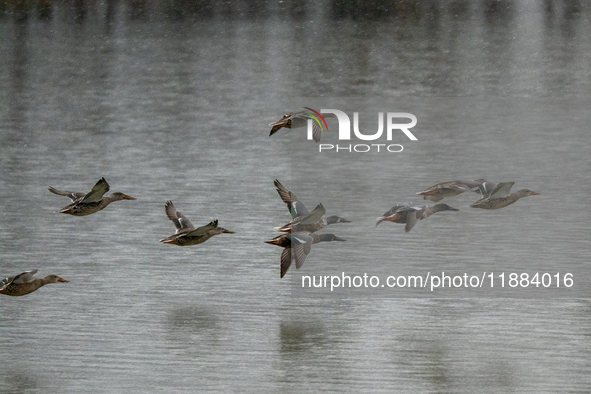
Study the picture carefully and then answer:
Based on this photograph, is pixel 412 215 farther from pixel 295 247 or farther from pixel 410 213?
pixel 295 247

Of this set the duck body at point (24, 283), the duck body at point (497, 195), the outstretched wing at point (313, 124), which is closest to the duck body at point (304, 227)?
the duck body at point (497, 195)

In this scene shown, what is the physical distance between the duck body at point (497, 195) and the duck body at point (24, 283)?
166 cm

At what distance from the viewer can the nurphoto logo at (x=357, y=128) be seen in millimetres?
4621

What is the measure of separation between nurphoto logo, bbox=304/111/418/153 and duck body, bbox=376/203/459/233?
0.91 m

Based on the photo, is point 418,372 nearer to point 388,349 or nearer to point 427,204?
point 388,349

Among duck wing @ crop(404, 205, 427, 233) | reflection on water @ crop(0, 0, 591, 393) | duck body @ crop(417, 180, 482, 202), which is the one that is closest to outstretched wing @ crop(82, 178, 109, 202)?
reflection on water @ crop(0, 0, 591, 393)

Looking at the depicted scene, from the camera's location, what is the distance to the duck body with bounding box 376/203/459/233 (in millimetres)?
3494

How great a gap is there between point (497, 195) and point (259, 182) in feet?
3.64

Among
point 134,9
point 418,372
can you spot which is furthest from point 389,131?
point 134,9

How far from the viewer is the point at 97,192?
132 inches

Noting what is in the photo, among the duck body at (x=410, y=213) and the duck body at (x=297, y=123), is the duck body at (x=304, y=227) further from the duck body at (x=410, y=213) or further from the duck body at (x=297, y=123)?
the duck body at (x=297, y=123)

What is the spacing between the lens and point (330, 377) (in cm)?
252

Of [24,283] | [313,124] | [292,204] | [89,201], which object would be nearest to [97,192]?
[89,201]

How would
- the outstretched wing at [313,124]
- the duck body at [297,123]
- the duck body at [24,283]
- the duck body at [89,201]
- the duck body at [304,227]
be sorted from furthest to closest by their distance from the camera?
the outstretched wing at [313,124] → the duck body at [297,123] → the duck body at [89,201] → the duck body at [304,227] → the duck body at [24,283]
